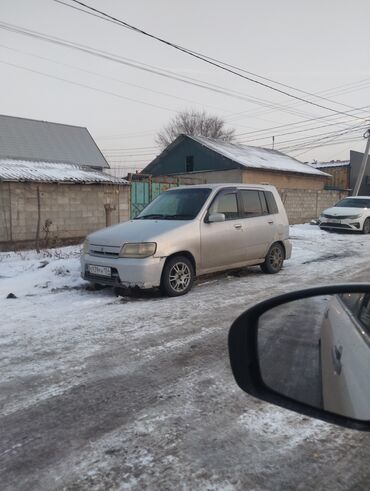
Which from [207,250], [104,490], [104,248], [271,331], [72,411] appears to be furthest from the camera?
[207,250]

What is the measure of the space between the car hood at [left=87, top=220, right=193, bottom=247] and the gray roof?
1941cm

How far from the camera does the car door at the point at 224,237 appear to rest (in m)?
7.54

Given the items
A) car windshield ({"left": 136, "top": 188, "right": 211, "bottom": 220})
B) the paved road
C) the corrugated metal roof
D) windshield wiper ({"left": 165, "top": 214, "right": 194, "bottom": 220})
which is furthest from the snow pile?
the corrugated metal roof

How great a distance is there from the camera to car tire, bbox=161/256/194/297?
693 cm

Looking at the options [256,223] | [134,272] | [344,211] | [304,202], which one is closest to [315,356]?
[134,272]

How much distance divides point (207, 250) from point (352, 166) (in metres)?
34.1

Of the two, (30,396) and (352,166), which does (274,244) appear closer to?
(30,396)

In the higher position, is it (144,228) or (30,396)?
(144,228)

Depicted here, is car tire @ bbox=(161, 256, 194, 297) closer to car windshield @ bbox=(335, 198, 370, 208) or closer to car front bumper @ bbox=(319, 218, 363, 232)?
car front bumper @ bbox=(319, 218, 363, 232)

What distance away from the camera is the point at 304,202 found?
1037 inches

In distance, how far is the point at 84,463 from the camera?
2.62 metres

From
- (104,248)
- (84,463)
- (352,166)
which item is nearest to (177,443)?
(84,463)

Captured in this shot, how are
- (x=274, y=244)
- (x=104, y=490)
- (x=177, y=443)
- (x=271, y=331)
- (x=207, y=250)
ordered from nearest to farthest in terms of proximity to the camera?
1. (x=271, y=331)
2. (x=104, y=490)
3. (x=177, y=443)
4. (x=207, y=250)
5. (x=274, y=244)

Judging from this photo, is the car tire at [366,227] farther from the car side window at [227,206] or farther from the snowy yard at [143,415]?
the snowy yard at [143,415]
